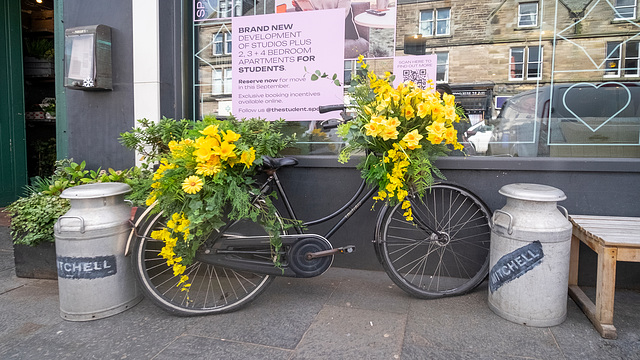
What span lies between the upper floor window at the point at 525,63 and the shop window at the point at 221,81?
2849mm

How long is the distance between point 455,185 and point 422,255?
0.85 meters

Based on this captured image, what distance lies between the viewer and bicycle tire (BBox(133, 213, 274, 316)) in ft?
10.1

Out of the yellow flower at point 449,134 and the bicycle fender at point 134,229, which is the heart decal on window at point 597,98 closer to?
the yellow flower at point 449,134

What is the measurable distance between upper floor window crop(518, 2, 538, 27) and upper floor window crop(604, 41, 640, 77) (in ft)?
2.21

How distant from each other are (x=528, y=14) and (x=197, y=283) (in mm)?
3935

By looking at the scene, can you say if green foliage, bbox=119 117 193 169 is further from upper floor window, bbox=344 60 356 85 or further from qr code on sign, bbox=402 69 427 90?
qr code on sign, bbox=402 69 427 90

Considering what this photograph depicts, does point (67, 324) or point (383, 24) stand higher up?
point (383, 24)

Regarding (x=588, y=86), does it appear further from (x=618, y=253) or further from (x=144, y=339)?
(x=144, y=339)

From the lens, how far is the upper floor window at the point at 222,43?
4.44 meters

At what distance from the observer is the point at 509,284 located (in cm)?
299

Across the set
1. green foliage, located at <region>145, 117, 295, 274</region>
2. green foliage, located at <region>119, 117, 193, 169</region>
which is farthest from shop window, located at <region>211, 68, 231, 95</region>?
green foliage, located at <region>145, 117, 295, 274</region>

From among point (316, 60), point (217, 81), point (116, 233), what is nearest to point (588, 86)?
point (316, 60)

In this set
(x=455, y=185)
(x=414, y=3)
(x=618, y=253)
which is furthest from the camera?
(x=414, y=3)

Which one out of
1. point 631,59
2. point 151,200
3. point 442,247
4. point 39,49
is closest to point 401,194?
point 442,247
